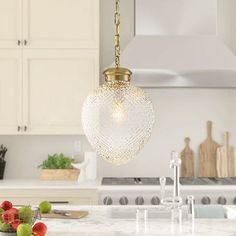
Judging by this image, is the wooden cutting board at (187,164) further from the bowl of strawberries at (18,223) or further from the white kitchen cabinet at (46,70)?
the bowl of strawberries at (18,223)

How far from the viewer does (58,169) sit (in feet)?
14.2

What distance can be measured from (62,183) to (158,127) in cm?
105

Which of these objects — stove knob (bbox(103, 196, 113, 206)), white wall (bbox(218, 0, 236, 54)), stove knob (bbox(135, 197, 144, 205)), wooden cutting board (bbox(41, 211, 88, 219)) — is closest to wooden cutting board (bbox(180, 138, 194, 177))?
stove knob (bbox(135, 197, 144, 205))

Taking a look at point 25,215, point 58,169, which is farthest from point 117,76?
point 58,169

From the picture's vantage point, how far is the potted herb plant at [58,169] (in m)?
4.32

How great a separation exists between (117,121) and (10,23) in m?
2.49

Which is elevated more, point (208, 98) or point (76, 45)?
point (76, 45)

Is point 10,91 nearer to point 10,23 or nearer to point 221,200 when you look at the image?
point 10,23

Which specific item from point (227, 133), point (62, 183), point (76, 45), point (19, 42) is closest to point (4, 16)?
point (19, 42)

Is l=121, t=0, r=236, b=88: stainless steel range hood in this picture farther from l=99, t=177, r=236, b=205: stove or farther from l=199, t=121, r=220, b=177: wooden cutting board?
l=99, t=177, r=236, b=205: stove

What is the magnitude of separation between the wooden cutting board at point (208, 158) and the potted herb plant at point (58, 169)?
3.64 ft

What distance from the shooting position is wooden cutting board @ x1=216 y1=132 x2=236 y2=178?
4.50m

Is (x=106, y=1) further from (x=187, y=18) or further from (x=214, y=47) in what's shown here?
(x=214, y=47)

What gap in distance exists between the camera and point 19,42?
418 cm
